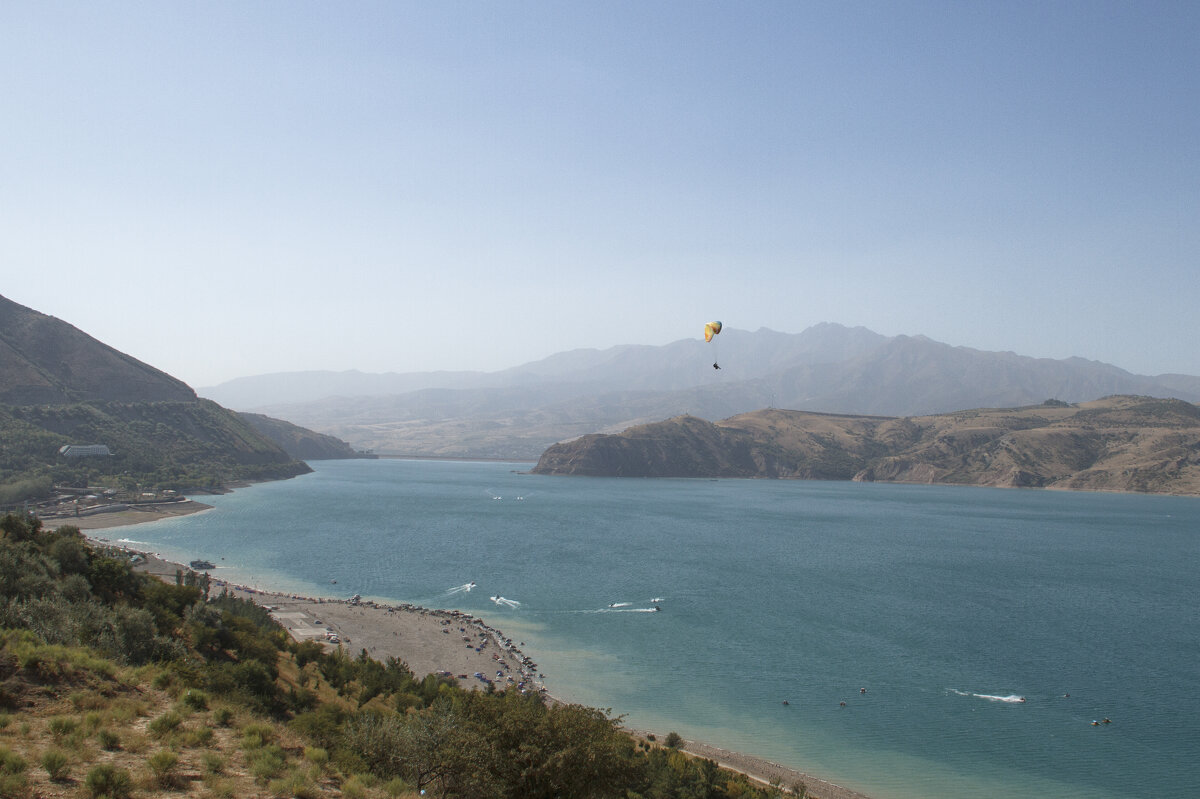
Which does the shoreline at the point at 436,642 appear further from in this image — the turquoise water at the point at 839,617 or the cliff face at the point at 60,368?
the cliff face at the point at 60,368

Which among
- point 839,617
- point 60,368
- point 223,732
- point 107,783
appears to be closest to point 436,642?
point 223,732

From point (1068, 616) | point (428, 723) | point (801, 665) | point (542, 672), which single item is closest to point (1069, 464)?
point (1068, 616)

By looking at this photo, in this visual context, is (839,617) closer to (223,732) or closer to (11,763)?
(223,732)

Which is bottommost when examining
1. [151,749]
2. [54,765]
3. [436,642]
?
[436,642]

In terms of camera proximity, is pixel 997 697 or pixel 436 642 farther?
pixel 436 642

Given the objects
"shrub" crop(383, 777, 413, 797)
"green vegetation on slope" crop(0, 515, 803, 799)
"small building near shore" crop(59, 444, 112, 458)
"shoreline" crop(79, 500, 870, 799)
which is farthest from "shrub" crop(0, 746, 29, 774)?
"small building near shore" crop(59, 444, 112, 458)
